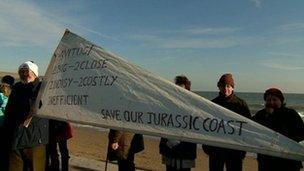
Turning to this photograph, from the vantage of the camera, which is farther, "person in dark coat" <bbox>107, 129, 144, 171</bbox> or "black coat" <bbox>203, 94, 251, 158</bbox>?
"person in dark coat" <bbox>107, 129, 144, 171</bbox>

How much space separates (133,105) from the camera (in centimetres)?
362

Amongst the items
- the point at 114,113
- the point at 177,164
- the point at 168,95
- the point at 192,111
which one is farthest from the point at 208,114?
the point at 177,164

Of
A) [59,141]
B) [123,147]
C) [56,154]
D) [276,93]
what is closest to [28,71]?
[123,147]

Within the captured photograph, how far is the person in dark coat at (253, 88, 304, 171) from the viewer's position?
15.3ft

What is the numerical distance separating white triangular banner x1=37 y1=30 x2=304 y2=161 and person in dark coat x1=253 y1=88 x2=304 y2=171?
5.97 ft

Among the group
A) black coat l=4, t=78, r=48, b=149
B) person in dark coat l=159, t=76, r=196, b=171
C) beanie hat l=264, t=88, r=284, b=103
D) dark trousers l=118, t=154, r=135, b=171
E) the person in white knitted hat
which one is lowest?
dark trousers l=118, t=154, r=135, b=171

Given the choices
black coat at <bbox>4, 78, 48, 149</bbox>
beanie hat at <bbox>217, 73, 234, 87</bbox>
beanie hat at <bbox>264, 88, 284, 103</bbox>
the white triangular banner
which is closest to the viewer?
the white triangular banner

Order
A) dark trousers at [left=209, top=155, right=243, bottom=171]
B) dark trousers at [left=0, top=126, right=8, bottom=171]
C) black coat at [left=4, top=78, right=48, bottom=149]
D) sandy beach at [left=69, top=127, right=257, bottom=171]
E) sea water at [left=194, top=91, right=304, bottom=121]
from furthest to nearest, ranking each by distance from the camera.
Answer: sea water at [left=194, top=91, right=304, bottom=121], sandy beach at [left=69, top=127, right=257, bottom=171], dark trousers at [left=0, top=126, right=8, bottom=171], dark trousers at [left=209, top=155, right=243, bottom=171], black coat at [left=4, top=78, right=48, bottom=149]

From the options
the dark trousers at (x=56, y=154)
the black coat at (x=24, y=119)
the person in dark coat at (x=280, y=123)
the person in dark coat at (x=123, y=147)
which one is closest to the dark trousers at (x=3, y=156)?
the black coat at (x=24, y=119)

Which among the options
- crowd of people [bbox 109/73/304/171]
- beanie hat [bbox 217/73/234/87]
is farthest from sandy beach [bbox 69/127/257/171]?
beanie hat [bbox 217/73/234/87]

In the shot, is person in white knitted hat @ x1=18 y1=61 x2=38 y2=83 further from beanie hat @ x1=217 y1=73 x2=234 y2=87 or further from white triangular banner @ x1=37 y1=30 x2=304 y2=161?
beanie hat @ x1=217 y1=73 x2=234 y2=87

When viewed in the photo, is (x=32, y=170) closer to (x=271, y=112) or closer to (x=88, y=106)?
(x=88, y=106)

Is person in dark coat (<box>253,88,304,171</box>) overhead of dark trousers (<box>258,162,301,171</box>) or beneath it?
overhead

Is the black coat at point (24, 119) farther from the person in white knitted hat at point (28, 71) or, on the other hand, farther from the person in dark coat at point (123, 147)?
the person in dark coat at point (123, 147)
